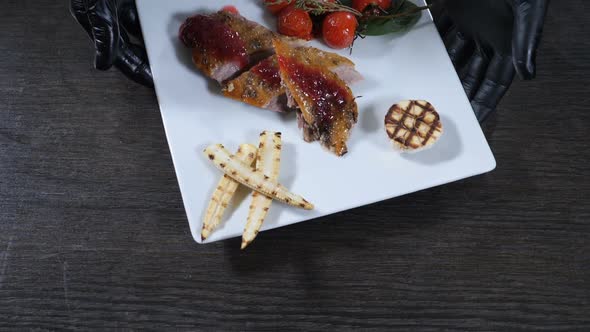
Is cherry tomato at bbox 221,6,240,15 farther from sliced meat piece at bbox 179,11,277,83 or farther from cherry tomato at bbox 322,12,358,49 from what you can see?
cherry tomato at bbox 322,12,358,49

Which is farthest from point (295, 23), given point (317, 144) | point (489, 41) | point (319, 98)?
point (489, 41)

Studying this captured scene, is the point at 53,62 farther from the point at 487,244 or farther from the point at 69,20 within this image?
the point at 487,244

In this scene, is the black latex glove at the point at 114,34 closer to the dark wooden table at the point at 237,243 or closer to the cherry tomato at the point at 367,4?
the dark wooden table at the point at 237,243

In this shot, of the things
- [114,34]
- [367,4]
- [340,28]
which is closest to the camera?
[114,34]

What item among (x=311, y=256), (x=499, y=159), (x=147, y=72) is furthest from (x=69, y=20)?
(x=499, y=159)

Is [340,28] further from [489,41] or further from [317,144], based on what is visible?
[489,41]

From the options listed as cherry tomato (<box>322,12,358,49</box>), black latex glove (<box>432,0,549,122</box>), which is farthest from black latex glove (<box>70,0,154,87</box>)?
black latex glove (<box>432,0,549,122</box>)

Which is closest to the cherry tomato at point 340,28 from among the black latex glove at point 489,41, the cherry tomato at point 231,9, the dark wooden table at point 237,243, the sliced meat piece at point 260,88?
the sliced meat piece at point 260,88
